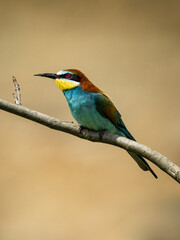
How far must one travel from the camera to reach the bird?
1.37 m

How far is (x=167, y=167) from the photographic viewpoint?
0.91 meters

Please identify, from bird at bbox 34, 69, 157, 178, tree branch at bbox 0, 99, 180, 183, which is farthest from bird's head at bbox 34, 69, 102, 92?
tree branch at bbox 0, 99, 180, 183

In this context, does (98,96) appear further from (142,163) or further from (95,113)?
(142,163)

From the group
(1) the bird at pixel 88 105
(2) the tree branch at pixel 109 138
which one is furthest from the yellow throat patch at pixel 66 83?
(2) the tree branch at pixel 109 138

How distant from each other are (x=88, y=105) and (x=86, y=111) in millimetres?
26

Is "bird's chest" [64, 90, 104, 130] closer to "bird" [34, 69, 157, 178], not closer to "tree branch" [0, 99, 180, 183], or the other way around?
"bird" [34, 69, 157, 178]

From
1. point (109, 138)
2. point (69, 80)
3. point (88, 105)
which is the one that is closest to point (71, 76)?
point (69, 80)

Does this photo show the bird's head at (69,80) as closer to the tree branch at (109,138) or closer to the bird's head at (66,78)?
the bird's head at (66,78)

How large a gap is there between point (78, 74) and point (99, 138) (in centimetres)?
36

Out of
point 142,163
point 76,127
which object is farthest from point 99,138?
point 142,163

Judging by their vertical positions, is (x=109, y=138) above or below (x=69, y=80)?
below

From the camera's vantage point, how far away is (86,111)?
138cm

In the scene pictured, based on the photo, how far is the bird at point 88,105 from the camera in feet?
4.48

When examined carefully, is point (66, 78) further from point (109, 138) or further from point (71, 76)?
point (109, 138)
